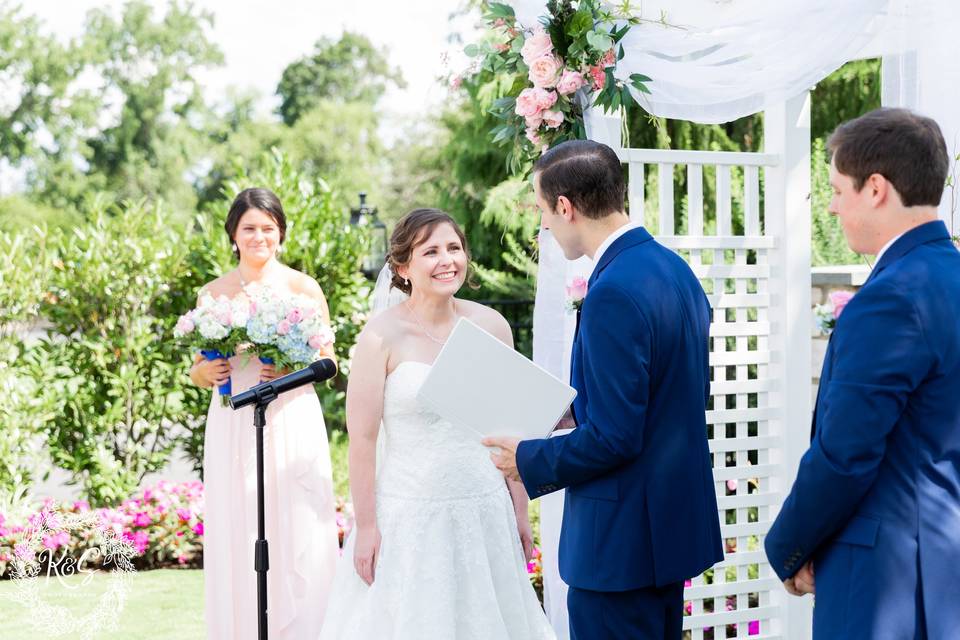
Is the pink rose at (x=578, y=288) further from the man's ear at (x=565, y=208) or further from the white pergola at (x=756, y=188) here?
the man's ear at (x=565, y=208)

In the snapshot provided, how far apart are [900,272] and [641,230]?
2.51 feet

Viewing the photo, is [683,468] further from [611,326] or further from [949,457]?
[949,457]

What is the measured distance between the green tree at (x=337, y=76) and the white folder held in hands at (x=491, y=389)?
48339mm

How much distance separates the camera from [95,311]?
25.0 ft

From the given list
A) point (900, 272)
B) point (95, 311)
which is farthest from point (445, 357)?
point (95, 311)

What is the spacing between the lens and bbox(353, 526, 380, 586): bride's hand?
3.41 meters

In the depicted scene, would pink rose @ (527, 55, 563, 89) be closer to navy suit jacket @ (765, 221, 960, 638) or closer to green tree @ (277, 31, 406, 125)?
navy suit jacket @ (765, 221, 960, 638)

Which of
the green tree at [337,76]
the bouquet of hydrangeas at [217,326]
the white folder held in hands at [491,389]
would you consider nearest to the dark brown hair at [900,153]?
the white folder held in hands at [491,389]

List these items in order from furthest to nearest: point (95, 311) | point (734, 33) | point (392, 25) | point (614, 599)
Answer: point (392, 25)
point (95, 311)
point (734, 33)
point (614, 599)

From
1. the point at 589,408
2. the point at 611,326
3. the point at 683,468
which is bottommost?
the point at 683,468

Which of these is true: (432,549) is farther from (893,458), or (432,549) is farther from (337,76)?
(337,76)

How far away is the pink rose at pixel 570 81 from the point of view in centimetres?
399

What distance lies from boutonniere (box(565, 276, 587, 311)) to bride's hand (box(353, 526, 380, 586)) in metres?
1.23

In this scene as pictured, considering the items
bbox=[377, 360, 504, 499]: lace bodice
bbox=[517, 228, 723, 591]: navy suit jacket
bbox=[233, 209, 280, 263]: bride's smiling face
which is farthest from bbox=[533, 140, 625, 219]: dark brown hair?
bbox=[233, 209, 280, 263]: bride's smiling face
